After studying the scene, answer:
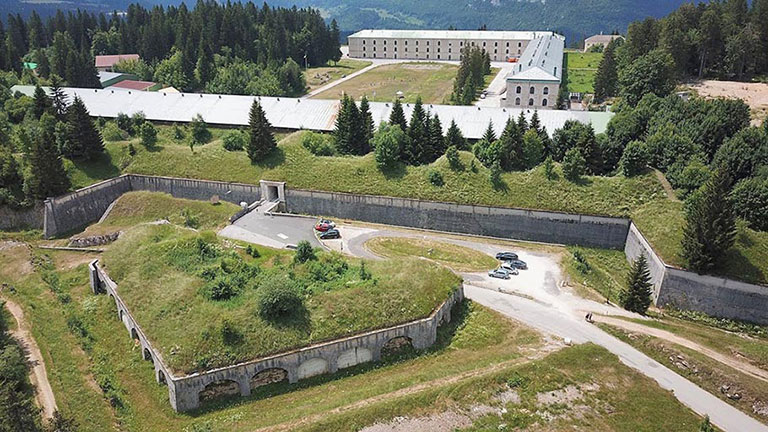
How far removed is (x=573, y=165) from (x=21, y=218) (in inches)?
2015

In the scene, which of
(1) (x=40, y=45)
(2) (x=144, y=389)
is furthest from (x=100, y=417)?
(1) (x=40, y=45)

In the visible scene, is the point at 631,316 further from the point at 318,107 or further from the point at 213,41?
Answer: the point at 213,41

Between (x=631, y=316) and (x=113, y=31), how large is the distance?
386 ft

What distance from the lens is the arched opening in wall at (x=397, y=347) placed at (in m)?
31.8

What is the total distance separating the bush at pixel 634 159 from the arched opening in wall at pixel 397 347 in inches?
1094

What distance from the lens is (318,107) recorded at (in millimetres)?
68062

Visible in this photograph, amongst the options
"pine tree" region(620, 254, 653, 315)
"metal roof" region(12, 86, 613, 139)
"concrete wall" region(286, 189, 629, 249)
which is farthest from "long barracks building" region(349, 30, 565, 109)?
"pine tree" region(620, 254, 653, 315)

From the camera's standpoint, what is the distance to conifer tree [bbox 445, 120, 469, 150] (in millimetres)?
55219

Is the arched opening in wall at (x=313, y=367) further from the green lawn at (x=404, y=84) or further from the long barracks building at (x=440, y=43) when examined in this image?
the long barracks building at (x=440, y=43)

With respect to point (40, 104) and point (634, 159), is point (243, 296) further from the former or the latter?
point (40, 104)

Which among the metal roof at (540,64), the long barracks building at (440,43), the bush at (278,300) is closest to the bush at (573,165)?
the bush at (278,300)

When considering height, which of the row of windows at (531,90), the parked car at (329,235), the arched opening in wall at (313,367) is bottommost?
the arched opening in wall at (313,367)

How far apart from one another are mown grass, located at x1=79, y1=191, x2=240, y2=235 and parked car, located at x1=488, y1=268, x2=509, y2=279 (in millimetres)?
25277

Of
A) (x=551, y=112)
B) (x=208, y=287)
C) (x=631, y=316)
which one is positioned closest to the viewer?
(x=208, y=287)
